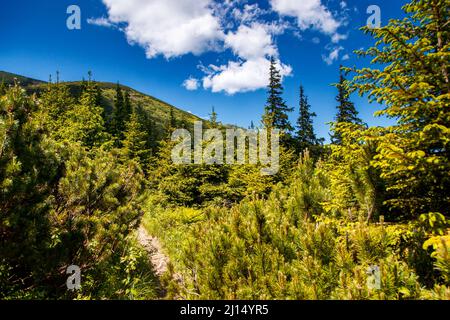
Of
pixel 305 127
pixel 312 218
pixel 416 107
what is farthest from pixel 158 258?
pixel 305 127

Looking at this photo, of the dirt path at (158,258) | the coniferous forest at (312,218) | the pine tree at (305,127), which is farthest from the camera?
the pine tree at (305,127)

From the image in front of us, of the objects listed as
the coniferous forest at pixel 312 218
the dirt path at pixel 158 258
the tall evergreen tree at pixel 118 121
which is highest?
the tall evergreen tree at pixel 118 121

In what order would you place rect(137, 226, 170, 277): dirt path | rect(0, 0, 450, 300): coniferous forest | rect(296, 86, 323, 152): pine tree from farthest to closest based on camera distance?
1. rect(296, 86, 323, 152): pine tree
2. rect(137, 226, 170, 277): dirt path
3. rect(0, 0, 450, 300): coniferous forest

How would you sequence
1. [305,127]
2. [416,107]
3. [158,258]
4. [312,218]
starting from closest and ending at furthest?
[416,107] → [312,218] → [158,258] → [305,127]

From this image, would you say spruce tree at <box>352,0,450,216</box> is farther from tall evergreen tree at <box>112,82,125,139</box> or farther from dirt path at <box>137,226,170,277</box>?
tall evergreen tree at <box>112,82,125,139</box>

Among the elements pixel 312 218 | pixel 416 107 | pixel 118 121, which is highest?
pixel 118 121

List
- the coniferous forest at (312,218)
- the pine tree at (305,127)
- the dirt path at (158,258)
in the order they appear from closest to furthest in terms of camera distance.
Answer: the coniferous forest at (312,218) < the dirt path at (158,258) < the pine tree at (305,127)

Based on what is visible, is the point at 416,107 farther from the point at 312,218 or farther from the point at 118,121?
the point at 118,121

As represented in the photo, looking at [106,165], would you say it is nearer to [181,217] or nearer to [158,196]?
[181,217]

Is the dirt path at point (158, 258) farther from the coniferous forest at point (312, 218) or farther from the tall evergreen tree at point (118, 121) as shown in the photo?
the tall evergreen tree at point (118, 121)

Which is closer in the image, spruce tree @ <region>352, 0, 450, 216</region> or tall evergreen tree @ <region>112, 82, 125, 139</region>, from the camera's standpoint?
spruce tree @ <region>352, 0, 450, 216</region>

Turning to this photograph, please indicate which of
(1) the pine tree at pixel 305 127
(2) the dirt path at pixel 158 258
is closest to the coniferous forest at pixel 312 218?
(2) the dirt path at pixel 158 258

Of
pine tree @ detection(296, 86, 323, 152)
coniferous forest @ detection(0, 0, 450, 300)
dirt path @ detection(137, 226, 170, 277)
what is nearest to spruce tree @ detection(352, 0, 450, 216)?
coniferous forest @ detection(0, 0, 450, 300)

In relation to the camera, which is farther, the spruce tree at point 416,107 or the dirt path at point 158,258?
the dirt path at point 158,258
